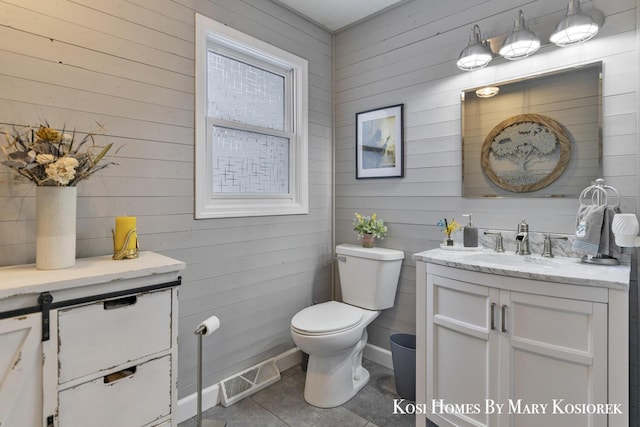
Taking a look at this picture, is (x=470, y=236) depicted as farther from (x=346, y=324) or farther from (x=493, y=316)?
(x=346, y=324)

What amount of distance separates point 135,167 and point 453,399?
1.96m

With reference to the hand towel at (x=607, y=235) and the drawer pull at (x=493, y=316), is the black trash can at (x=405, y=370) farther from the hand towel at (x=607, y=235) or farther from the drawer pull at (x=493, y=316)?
the hand towel at (x=607, y=235)

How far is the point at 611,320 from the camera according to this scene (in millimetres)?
1189

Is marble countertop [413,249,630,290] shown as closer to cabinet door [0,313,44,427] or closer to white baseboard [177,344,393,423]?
white baseboard [177,344,393,423]

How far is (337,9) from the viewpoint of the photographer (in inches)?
94.0

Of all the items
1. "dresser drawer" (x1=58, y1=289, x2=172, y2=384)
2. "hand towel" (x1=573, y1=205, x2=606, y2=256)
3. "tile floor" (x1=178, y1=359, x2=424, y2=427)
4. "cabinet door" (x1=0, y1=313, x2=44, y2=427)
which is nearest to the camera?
"cabinet door" (x1=0, y1=313, x2=44, y2=427)

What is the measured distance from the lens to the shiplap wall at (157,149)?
4.43ft

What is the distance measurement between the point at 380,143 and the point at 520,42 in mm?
1024

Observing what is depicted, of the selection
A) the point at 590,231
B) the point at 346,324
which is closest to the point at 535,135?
the point at 590,231

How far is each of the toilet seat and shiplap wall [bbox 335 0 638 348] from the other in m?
0.45

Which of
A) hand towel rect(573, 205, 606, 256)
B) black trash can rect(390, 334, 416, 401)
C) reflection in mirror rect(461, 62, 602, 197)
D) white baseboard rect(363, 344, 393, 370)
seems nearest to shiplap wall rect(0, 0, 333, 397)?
white baseboard rect(363, 344, 393, 370)

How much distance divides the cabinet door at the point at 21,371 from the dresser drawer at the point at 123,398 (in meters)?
0.08

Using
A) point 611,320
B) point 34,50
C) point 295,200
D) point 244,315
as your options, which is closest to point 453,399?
point 611,320

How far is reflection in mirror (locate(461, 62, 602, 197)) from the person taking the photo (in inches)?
64.1
